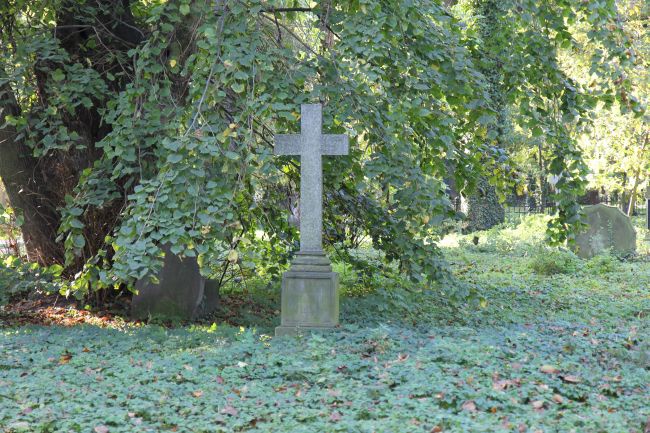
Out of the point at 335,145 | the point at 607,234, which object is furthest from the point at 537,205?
the point at 335,145

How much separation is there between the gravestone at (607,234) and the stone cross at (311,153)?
342 inches

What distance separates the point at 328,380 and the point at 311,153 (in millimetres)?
2394

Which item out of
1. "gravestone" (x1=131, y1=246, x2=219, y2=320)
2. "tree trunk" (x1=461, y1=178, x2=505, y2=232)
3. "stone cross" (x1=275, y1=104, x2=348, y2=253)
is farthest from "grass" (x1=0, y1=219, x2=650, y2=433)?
"tree trunk" (x1=461, y1=178, x2=505, y2=232)

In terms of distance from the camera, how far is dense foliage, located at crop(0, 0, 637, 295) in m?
6.07

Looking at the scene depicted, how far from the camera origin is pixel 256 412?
14.5 ft

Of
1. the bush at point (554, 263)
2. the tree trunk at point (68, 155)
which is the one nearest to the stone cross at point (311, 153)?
the tree trunk at point (68, 155)

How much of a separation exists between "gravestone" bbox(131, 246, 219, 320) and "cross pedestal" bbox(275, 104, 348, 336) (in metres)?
2.01

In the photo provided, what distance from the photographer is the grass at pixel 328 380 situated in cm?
428

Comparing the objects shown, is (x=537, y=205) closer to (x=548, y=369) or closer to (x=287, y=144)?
(x=287, y=144)

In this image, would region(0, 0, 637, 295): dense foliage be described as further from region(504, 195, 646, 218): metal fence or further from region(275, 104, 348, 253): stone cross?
region(504, 195, 646, 218): metal fence

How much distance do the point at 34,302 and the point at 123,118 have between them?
3.07 m

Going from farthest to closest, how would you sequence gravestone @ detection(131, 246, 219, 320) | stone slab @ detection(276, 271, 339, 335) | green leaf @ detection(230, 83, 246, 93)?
gravestone @ detection(131, 246, 219, 320), stone slab @ detection(276, 271, 339, 335), green leaf @ detection(230, 83, 246, 93)

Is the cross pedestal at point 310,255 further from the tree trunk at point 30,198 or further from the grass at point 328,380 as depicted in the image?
the tree trunk at point 30,198

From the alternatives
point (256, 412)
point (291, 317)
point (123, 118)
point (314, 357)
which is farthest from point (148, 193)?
point (256, 412)
